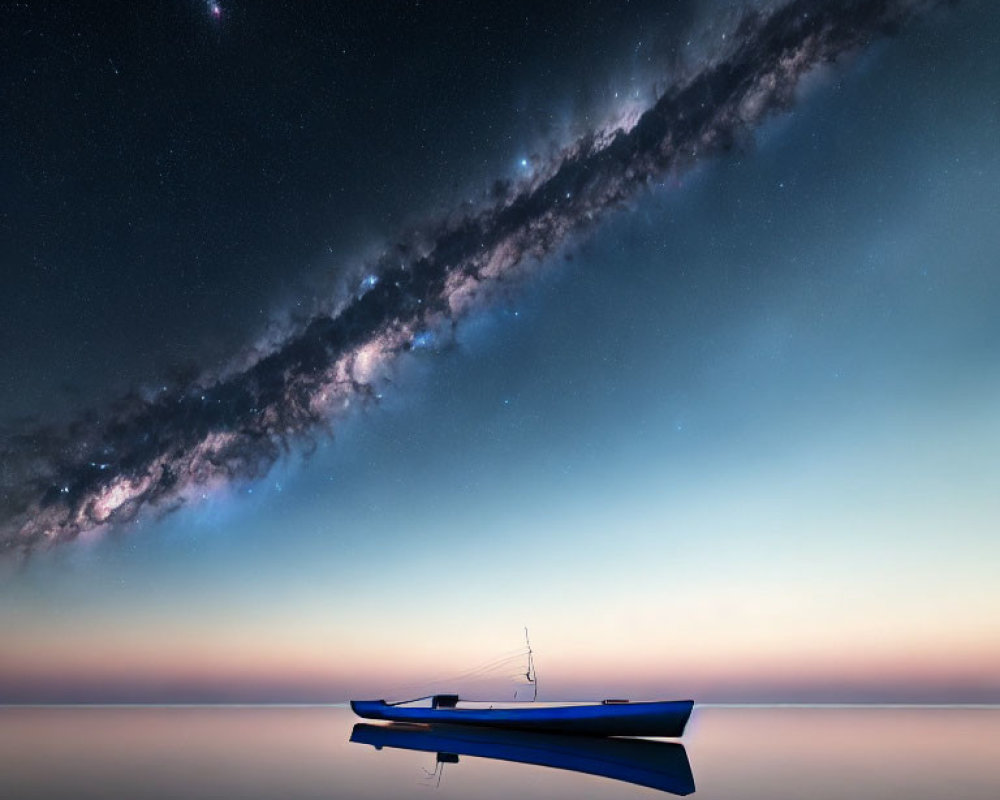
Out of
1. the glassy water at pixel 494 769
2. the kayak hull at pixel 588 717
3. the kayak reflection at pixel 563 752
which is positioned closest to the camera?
the glassy water at pixel 494 769

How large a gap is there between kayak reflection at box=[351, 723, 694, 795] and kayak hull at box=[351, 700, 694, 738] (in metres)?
1.00

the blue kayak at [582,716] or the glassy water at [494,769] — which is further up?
the blue kayak at [582,716]

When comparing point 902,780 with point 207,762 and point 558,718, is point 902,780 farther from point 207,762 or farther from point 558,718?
point 207,762

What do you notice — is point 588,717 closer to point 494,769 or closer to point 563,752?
point 563,752

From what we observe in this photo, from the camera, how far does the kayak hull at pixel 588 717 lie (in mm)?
38875

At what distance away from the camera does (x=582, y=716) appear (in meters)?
43.1

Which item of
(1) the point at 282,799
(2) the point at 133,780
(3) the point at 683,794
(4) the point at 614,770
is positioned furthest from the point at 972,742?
(2) the point at 133,780

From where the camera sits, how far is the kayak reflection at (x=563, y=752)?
26906 millimetres

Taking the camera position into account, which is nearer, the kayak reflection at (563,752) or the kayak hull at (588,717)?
the kayak reflection at (563,752)

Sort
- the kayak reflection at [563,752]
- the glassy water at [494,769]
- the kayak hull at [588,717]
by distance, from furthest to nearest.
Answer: the kayak hull at [588,717], the kayak reflection at [563,752], the glassy water at [494,769]

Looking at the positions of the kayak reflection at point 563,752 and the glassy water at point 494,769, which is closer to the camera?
the glassy water at point 494,769

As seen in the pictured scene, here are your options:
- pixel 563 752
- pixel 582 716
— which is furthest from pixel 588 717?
pixel 563 752

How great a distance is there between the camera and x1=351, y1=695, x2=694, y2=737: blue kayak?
38.9 m

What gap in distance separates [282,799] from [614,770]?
45.4ft
